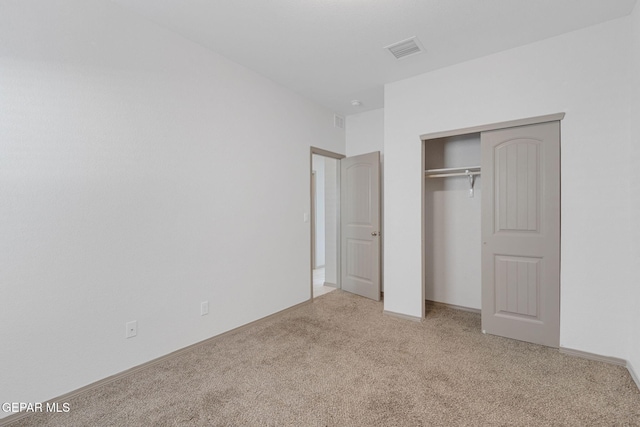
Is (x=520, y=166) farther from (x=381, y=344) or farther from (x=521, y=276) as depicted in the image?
(x=381, y=344)

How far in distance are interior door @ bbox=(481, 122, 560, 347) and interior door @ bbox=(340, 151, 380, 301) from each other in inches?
57.4

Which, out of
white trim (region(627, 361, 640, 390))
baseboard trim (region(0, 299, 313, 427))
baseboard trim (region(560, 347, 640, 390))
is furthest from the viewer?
baseboard trim (region(560, 347, 640, 390))

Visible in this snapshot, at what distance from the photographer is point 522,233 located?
109 inches

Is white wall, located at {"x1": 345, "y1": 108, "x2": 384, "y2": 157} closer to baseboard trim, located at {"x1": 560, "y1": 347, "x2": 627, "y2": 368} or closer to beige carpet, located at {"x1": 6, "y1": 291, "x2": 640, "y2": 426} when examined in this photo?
beige carpet, located at {"x1": 6, "y1": 291, "x2": 640, "y2": 426}

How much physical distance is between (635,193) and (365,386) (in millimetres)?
2489

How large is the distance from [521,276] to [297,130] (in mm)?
3030

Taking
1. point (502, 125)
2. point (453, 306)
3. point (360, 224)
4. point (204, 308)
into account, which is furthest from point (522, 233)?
point (204, 308)

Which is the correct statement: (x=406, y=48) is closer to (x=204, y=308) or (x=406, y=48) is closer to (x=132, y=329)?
(x=204, y=308)

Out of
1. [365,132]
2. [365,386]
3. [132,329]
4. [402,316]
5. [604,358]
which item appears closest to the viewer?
→ [365,386]

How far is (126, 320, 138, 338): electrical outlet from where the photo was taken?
2.22 m

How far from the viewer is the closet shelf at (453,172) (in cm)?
335

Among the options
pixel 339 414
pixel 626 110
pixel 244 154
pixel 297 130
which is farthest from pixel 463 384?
pixel 297 130

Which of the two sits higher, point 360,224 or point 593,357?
point 360,224

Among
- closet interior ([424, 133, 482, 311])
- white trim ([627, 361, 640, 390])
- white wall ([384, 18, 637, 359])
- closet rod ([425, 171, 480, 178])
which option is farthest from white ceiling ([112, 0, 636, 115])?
white trim ([627, 361, 640, 390])
